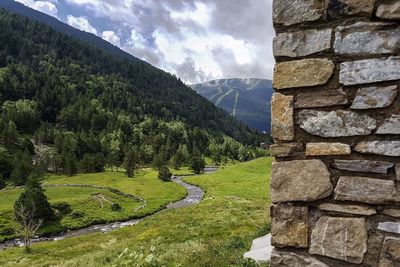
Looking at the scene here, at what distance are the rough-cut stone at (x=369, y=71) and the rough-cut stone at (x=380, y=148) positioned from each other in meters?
0.69

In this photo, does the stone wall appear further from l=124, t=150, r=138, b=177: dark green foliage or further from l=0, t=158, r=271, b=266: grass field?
l=124, t=150, r=138, b=177: dark green foliage

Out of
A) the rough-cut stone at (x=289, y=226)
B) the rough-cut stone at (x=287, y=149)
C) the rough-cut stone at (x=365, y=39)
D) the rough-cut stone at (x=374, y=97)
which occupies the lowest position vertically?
the rough-cut stone at (x=289, y=226)

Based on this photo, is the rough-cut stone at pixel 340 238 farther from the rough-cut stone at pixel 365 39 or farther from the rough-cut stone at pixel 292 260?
the rough-cut stone at pixel 365 39

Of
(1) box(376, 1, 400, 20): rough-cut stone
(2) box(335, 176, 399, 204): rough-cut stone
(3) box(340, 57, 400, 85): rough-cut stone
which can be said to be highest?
(1) box(376, 1, 400, 20): rough-cut stone

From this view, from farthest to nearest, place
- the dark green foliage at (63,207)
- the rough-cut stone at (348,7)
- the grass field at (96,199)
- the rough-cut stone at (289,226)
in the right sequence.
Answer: the dark green foliage at (63,207) < the grass field at (96,199) < the rough-cut stone at (289,226) < the rough-cut stone at (348,7)

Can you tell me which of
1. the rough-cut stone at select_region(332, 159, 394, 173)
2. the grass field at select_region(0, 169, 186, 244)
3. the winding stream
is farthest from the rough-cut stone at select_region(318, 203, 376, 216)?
the grass field at select_region(0, 169, 186, 244)

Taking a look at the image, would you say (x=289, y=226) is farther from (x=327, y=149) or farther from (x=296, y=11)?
(x=296, y=11)

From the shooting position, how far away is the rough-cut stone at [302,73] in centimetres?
466

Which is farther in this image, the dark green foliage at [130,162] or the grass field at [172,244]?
the dark green foliage at [130,162]

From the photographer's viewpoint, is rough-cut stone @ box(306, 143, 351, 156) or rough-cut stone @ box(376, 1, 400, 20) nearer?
rough-cut stone @ box(376, 1, 400, 20)

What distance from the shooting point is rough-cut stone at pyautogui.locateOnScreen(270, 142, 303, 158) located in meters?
4.86

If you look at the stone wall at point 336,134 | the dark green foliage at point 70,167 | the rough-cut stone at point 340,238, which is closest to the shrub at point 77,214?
the dark green foliage at point 70,167

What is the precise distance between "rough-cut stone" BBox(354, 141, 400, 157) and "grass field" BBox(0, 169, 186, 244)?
66.6 m

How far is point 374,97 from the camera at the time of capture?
4418 mm
